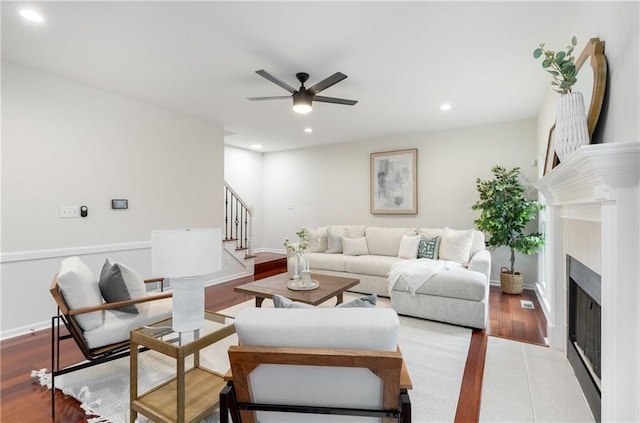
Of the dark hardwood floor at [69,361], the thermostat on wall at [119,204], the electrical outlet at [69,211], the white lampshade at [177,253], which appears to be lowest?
the dark hardwood floor at [69,361]

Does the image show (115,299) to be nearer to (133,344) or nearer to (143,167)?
(133,344)

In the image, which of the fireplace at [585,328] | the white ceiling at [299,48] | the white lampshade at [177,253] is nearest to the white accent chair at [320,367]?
the white lampshade at [177,253]

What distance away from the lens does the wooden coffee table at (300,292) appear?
2.80m

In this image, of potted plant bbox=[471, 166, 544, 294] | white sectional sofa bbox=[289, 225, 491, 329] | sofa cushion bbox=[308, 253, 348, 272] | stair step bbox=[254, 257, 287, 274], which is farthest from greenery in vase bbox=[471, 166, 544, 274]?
stair step bbox=[254, 257, 287, 274]

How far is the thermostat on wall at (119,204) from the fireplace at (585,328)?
4.51 metres

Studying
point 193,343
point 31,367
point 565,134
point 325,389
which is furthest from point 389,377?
point 31,367

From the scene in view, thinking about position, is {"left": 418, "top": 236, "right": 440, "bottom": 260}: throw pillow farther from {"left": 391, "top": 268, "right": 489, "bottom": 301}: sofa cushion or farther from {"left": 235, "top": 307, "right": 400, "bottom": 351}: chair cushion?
{"left": 235, "top": 307, "right": 400, "bottom": 351}: chair cushion

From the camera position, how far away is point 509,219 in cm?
426

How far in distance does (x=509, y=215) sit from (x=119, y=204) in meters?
5.13

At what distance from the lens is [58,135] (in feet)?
10.6

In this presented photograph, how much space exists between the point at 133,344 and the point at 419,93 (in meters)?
3.63

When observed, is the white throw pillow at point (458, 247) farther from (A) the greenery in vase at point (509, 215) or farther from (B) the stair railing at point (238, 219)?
(B) the stair railing at point (238, 219)

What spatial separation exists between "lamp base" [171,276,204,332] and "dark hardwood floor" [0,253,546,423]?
771mm

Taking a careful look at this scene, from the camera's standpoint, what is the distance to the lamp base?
1.82 meters
